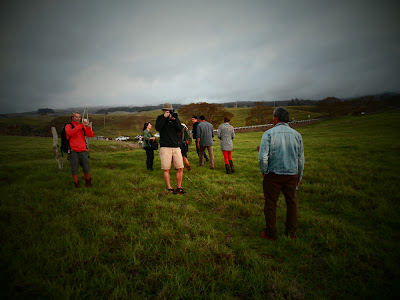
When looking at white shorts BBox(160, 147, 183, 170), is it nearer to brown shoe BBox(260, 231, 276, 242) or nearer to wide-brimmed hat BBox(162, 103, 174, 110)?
wide-brimmed hat BBox(162, 103, 174, 110)

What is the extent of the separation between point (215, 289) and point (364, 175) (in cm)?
814

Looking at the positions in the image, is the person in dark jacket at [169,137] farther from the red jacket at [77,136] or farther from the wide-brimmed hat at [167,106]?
the red jacket at [77,136]

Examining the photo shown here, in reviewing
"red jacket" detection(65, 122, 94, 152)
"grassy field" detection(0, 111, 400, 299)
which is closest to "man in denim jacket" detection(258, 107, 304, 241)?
"grassy field" detection(0, 111, 400, 299)

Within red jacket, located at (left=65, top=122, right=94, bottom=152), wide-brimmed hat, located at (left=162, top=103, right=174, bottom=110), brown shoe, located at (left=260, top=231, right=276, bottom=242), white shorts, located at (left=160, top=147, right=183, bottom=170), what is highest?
wide-brimmed hat, located at (left=162, top=103, right=174, bottom=110)

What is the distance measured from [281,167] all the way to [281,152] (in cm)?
30

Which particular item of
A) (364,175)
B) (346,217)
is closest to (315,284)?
(346,217)

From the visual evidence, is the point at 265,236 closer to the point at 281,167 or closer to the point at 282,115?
the point at 281,167

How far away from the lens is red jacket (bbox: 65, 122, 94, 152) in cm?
588

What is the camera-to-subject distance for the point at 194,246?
10.2 feet

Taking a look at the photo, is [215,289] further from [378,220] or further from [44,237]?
[378,220]

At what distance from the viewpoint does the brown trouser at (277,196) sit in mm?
3359

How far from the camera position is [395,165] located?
813 centimetres

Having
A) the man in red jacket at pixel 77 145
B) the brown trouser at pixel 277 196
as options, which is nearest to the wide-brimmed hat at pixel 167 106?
the man in red jacket at pixel 77 145

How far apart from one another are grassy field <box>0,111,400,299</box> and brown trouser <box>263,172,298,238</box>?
295mm
